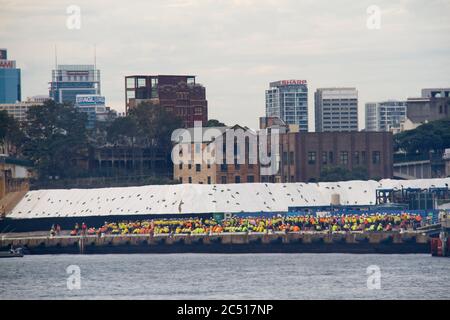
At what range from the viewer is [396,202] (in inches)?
5778

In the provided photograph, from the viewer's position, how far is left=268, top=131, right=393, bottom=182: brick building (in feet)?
593

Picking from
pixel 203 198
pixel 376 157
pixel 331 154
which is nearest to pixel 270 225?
pixel 203 198

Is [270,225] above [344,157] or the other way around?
the other way around

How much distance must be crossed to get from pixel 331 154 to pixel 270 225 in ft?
177

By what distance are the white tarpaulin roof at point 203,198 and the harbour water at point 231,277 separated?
2534cm

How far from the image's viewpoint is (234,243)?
421 feet

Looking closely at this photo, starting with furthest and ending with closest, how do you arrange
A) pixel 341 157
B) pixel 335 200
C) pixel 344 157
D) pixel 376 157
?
pixel 376 157
pixel 344 157
pixel 341 157
pixel 335 200

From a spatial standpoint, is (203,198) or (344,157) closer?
(203,198)

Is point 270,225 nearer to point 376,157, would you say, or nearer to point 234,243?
point 234,243

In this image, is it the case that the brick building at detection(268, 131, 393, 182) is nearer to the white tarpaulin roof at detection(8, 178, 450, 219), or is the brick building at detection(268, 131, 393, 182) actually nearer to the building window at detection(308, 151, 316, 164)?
the building window at detection(308, 151, 316, 164)

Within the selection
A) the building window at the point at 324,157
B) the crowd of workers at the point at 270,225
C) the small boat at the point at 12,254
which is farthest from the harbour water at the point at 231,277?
the building window at the point at 324,157
